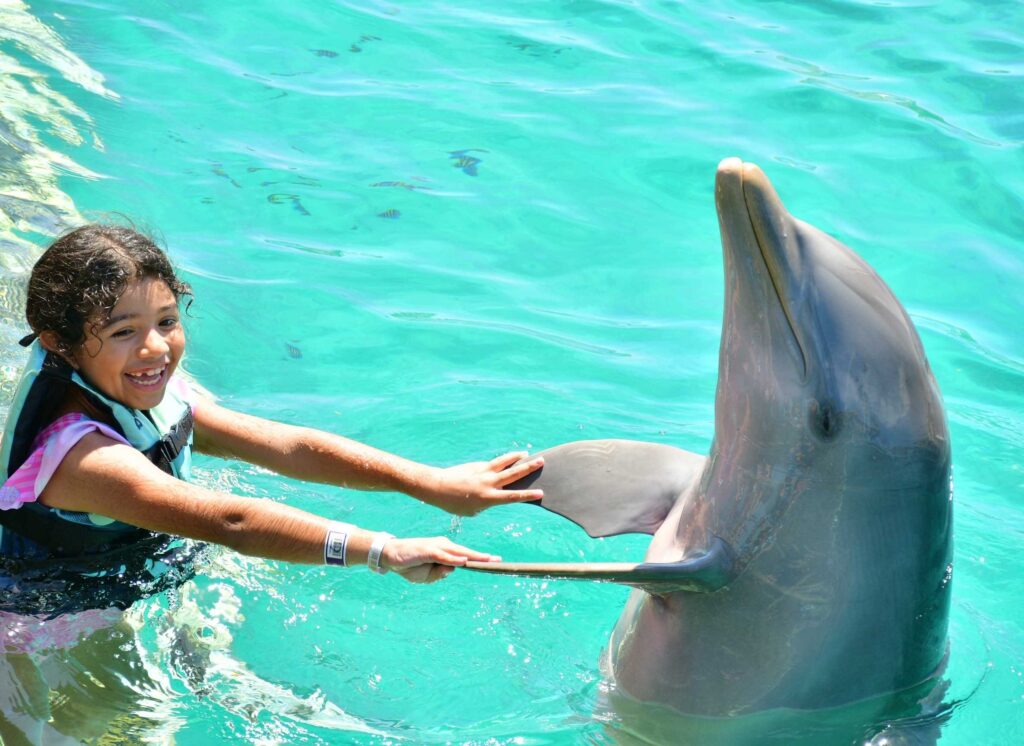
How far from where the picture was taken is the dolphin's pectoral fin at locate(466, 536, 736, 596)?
12.0 feet

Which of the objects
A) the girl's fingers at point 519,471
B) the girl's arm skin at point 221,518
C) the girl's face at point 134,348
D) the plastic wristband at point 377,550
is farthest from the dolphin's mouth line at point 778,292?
the girl's face at point 134,348

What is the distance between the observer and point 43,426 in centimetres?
424

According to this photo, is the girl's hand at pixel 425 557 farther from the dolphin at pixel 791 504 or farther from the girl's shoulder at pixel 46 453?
the girl's shoulder at pixel 46 453

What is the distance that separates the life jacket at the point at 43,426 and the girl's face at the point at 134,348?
0.20 feet

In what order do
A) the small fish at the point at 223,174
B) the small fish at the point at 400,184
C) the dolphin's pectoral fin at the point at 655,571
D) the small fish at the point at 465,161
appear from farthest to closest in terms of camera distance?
the small fish at the point at 465,161 → the small fish at the point at 400,184 → the small fish at the point at 223,174 → the dolphin's pectoral fin at the point at 655,571

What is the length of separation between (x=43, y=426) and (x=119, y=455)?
1.00 feet

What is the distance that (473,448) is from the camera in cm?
655

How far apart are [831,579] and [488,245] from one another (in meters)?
5.12

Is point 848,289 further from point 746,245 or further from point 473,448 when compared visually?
point 473,448

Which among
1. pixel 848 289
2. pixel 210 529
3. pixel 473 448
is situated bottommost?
pixel 473 448

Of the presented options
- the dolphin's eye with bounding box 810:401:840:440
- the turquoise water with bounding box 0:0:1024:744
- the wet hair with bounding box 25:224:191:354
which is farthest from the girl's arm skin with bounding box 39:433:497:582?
the dolphin's eye with bounding box 810:401:840:440

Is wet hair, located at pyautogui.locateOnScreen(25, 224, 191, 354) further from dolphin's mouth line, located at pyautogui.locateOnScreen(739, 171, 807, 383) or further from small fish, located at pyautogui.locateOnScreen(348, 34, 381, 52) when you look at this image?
small fish, located at pyautogui.locateOnScreen(348, 34, 381, 52)

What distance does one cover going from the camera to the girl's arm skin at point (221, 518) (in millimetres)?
3971

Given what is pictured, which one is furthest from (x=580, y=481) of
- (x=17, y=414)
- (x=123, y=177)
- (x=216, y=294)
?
(x=123, y=177)
